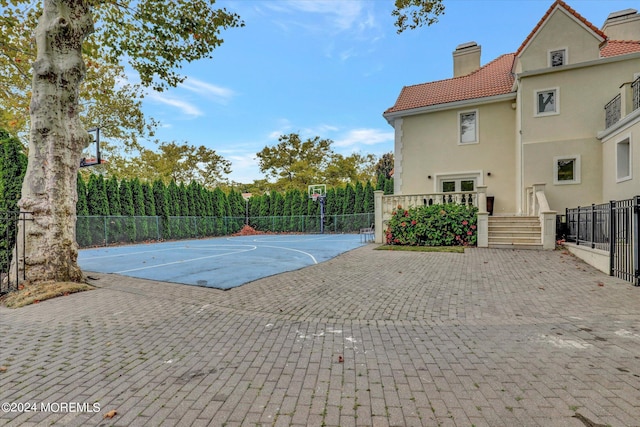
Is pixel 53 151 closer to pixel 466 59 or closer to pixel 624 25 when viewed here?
pixel 466 59

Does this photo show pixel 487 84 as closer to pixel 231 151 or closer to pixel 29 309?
pixel 29 309

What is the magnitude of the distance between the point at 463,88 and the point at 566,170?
6.52 m

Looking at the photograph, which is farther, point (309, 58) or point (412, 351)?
point (309, 58)

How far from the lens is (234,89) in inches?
708

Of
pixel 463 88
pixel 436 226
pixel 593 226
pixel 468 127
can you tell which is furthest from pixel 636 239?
pixel 463 88

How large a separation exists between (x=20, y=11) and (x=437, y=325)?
1549 cm

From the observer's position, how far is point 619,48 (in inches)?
517

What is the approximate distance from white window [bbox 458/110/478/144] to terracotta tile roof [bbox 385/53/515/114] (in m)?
0.84

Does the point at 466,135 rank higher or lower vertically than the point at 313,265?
higher

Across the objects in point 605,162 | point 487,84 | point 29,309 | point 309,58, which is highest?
point 309,58

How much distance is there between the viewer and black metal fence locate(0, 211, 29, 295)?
5844 mm

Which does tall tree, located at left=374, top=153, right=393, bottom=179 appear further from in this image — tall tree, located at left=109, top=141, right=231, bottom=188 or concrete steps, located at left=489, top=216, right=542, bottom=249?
concrete steps, located at left=489, top=216, right=542, bottom=249

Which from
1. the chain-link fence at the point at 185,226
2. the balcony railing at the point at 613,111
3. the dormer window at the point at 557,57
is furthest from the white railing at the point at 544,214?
the chain-link fence at the point at 185,226

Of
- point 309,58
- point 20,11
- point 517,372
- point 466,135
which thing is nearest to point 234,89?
point 309,58
